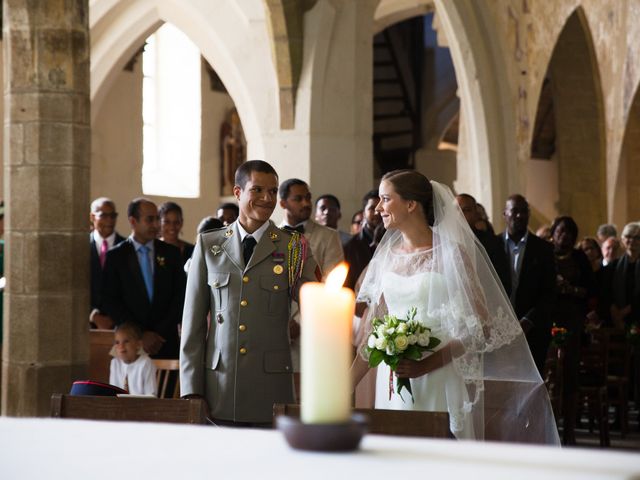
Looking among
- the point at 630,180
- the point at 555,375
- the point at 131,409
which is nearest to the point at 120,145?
the point at 630,180

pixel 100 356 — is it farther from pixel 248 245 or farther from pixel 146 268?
pixel 248 245

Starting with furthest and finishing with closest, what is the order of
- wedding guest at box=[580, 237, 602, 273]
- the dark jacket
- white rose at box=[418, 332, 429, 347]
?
wedding guest at box=[580, 237, 602, 273]
the dark jacket
white rose at box=[418, 332, 429, 347]

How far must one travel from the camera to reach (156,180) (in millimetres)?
19266

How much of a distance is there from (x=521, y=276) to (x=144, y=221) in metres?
2.64

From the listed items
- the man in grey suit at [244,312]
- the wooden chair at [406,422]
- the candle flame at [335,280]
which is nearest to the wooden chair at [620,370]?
the man in grey suit at [244,312]

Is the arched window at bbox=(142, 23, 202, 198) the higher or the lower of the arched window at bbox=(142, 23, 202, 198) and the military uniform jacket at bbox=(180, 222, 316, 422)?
the higher

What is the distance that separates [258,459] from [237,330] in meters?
2.78

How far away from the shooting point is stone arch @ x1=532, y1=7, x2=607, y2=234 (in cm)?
1956

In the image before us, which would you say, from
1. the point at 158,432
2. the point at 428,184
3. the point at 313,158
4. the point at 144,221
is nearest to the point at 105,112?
the point at 313,158

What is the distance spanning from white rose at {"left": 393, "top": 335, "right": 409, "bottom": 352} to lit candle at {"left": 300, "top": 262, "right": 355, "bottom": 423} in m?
2.86

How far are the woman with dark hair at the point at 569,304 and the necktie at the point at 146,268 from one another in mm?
3313

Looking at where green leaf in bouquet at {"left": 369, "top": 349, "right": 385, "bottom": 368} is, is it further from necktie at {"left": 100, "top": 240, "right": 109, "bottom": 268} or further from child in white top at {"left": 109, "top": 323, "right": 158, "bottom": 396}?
necktie at {"left": 100, "top": 240, "right": 109, "bottom": 268}

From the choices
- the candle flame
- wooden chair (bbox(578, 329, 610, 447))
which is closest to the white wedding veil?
the candle flame

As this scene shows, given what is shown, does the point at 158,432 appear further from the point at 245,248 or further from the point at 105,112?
the point at 105,112
